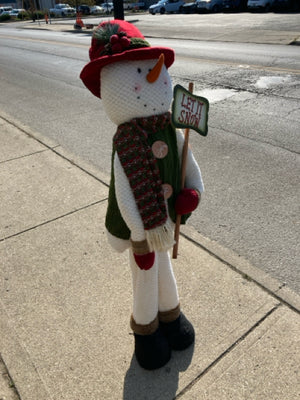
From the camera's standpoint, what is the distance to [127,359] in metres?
2.23

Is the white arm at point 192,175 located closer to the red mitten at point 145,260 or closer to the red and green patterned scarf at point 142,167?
the red and green patterned scarf at point 142,167

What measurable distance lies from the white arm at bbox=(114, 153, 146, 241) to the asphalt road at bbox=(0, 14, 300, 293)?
147 cm

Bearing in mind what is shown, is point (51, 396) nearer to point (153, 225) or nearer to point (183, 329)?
Answer: point (183, 329)

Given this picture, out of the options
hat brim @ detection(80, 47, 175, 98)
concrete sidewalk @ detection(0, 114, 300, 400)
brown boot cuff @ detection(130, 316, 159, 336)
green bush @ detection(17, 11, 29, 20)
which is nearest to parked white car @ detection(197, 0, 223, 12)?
green bush @ detection(17, 11, 29, 20)

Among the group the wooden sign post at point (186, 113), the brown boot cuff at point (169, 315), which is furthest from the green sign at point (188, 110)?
the brown boot cuff at point (169, 315)

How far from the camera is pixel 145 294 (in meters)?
2.08

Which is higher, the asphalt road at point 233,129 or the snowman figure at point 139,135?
the snowman figure at point 139,135

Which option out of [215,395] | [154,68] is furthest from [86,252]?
[154,68]

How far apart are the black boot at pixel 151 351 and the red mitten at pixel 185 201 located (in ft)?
2.56

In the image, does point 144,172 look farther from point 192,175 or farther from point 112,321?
point 112,321

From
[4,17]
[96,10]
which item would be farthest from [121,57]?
[4,17]

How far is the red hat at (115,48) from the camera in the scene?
1.73 metres

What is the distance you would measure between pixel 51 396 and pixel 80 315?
58 cm

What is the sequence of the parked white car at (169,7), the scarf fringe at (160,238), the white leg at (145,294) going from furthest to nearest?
1. the parked white car at (169,7)
2. the white leg at (145,294)
3. the scarf fringe at (160,238)
